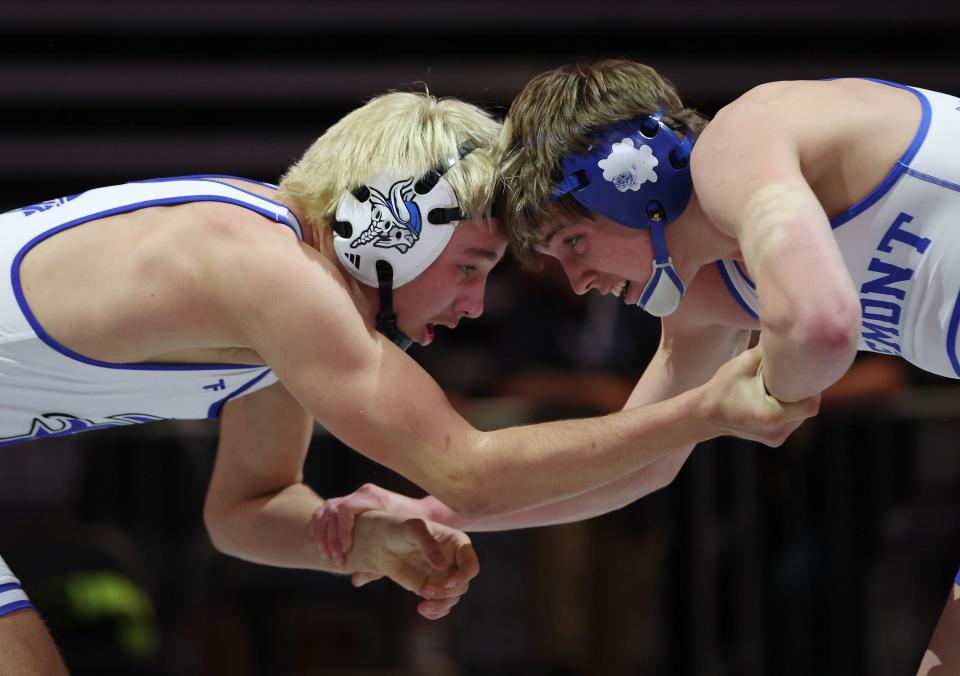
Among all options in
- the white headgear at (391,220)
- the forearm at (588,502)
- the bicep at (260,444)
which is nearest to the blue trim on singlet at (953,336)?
the forearm at (588,502)

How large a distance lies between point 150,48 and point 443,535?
495cm

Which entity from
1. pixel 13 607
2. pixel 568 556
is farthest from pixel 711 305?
pixel 568 556

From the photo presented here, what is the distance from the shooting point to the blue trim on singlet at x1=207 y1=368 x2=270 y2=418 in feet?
11.1

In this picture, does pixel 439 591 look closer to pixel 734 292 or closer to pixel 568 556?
pixel 734 292

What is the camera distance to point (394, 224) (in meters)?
3.09

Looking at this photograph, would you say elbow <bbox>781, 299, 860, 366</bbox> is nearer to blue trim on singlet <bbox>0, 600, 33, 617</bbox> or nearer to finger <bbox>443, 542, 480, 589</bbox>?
finger <bbox>443, 542, 480, 589</bbox>

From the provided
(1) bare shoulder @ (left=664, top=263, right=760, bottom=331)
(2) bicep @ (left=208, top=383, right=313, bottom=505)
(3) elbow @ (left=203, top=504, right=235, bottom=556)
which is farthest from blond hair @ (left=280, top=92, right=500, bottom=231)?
(3) elbow @ (left=203, top=504, right=235, bottom=556)

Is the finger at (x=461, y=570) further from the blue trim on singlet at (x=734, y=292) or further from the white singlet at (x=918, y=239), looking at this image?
the white singlet at (x=918, y=239)

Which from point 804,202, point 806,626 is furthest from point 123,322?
point 806,626

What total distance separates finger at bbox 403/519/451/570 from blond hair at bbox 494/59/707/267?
29.3 inches

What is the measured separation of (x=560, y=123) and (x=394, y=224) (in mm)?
475

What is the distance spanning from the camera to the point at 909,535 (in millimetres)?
5324

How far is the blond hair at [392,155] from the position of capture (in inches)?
123

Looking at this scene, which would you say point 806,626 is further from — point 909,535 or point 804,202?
point 804,202
